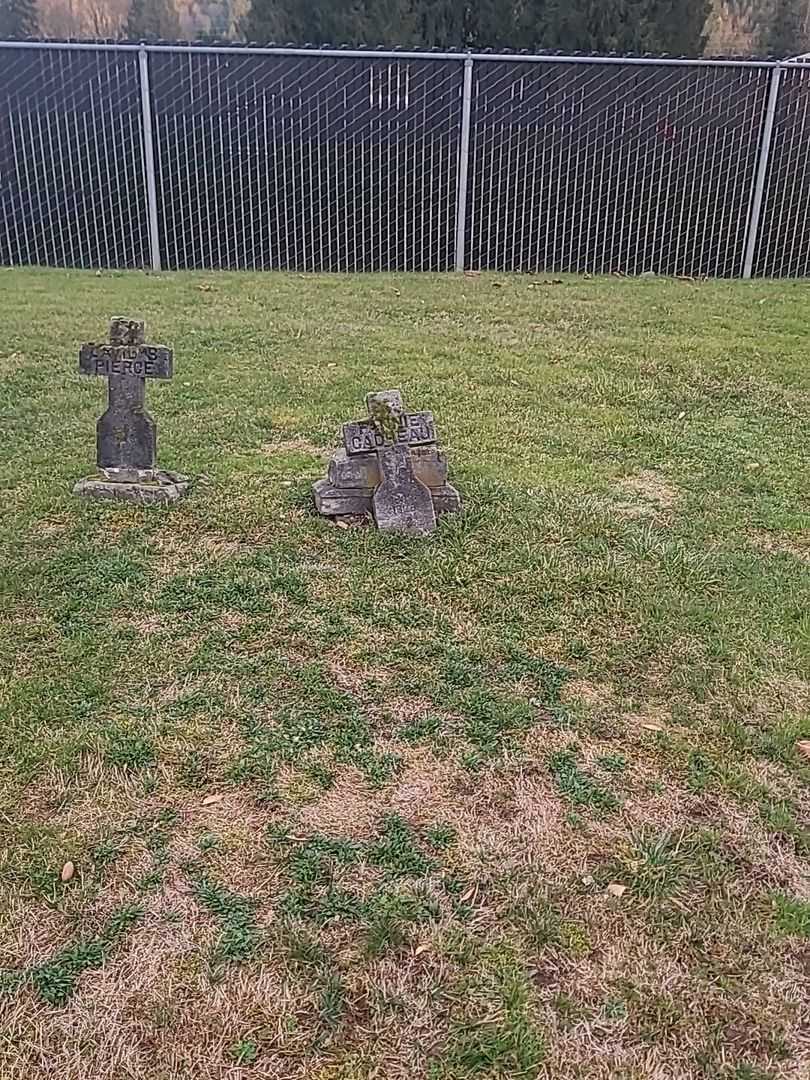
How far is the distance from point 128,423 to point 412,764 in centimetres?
209

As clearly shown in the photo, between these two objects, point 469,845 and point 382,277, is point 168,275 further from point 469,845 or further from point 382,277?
point 469,845

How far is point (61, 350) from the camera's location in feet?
19.7

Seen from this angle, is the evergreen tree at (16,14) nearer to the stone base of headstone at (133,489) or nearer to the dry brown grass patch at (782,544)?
the stone base of headstone at (133,489)

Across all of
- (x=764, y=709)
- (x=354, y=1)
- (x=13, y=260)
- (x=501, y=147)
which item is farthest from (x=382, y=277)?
(x=764, y=709)

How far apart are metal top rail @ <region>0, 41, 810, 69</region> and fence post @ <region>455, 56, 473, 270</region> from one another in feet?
0.65

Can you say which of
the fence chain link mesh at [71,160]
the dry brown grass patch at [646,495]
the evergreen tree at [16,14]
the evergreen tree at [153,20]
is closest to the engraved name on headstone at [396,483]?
the dry brown grass patch at [646,495]

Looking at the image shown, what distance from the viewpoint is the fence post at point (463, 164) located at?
29.5 ft

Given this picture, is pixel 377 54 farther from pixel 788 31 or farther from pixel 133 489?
pixel 788 31

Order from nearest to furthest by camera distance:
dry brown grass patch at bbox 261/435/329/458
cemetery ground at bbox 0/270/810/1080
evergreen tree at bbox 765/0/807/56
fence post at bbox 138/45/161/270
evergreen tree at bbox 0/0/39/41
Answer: cemetery ground at bbox 0/270/810/1080, dry brown grass patch at bbox 261/435/329/458, fence post at bbox 138/45/161/270, evergreen tree at bbox 765/0/807/56, evergreen tree at bbox 0/0/39/41

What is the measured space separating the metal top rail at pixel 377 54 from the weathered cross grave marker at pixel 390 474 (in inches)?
262

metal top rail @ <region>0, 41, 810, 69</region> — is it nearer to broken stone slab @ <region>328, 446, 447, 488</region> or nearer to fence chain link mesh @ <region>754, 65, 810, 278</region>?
fence chain link mesh @ <region>754, 65, 810, 278</region>

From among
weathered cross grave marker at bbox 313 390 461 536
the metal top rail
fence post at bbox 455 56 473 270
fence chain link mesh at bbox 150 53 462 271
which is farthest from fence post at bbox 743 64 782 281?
weathered cross grave marker at bbox 313 390 461 536

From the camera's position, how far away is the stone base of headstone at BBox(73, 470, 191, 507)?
375cm

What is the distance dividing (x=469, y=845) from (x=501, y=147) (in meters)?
8.56
